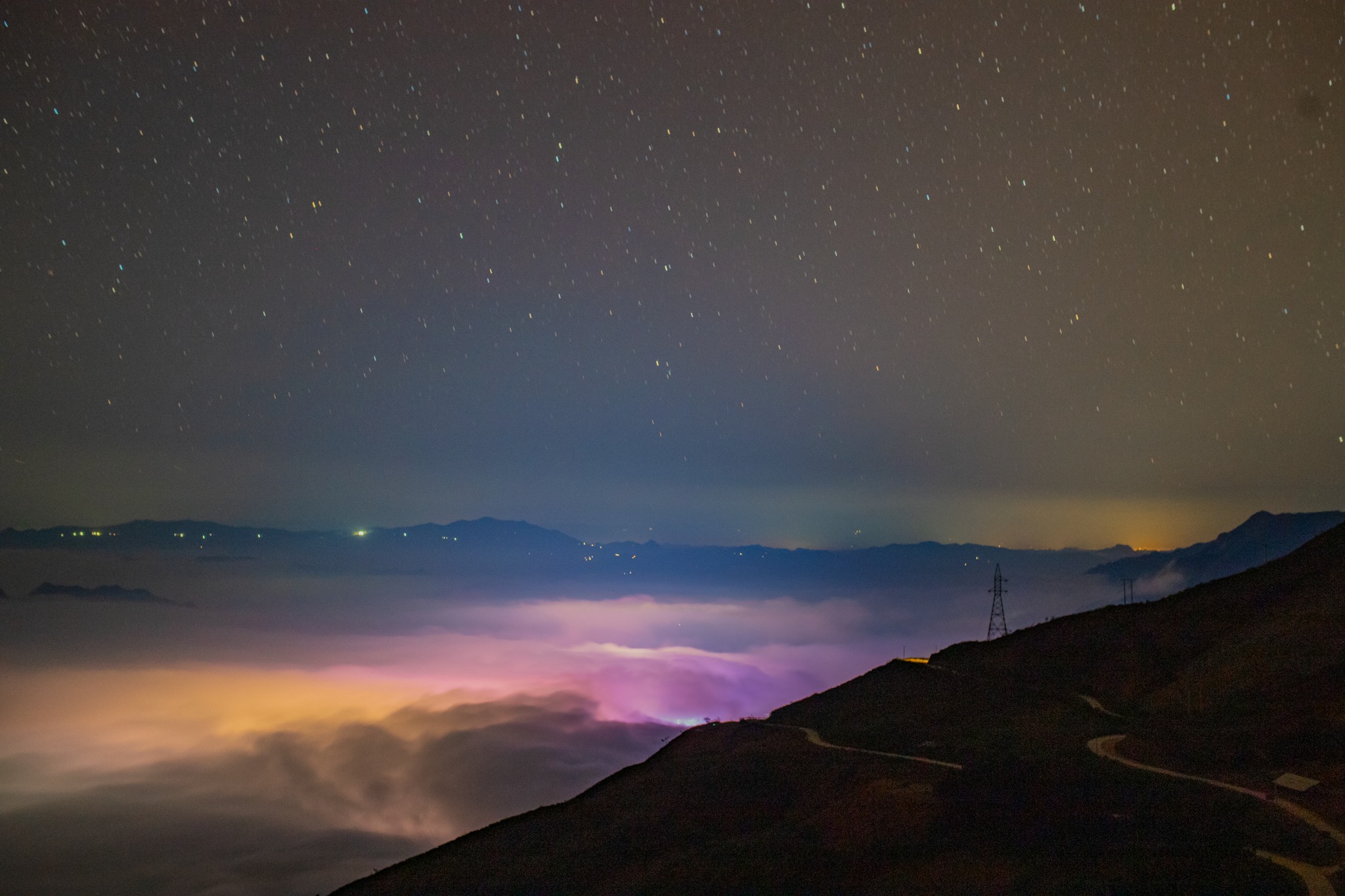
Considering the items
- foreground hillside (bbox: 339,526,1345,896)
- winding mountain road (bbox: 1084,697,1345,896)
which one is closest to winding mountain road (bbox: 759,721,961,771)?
foreground hillside (bbox: 339,526,1345,896)

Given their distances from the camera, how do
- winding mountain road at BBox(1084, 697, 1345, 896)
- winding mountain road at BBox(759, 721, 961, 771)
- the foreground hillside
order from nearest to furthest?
1. winding mountain road at BBox(1084, 697, 1345, 896)
2. the foreground hillside
3. winding mountain road at BBox(759, 721, 961, 771)

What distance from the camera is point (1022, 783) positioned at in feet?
133

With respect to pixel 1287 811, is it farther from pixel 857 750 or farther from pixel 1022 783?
pixel 857 750

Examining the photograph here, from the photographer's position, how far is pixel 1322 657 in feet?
170

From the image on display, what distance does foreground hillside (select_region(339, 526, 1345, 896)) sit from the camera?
3053 centimetres

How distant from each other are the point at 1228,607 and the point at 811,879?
191 ft

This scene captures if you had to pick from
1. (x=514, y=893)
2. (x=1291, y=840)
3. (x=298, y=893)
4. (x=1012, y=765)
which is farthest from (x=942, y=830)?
(x=298, y=893)

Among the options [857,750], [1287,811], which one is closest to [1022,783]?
[1287,811]

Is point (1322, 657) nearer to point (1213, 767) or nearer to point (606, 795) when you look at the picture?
point (1213, 767)

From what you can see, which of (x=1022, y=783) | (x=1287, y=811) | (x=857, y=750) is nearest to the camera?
(x=1287, y=811)

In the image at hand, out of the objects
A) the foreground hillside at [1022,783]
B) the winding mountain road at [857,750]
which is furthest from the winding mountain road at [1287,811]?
the winding mountain road at [857,750]

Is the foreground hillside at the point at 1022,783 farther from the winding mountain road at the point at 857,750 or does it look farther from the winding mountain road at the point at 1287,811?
the winding mountain road at the point at 857,750

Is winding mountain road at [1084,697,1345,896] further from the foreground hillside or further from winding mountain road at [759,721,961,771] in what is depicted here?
winding mountain road at [759,721,961,771]

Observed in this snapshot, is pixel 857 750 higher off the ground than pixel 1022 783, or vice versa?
pixel 1022 783
